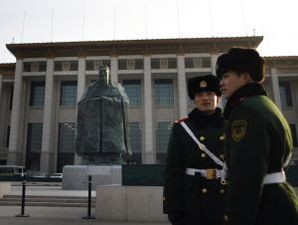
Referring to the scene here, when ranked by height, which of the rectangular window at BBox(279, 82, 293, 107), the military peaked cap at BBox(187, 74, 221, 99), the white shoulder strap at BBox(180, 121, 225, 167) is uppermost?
the rectangular window at BBox(279, 82, 293, 107)

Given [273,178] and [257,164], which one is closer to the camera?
[257,164]

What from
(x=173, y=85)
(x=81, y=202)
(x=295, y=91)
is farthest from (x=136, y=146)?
(x=81, y=202)

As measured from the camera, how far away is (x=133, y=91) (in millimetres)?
46719

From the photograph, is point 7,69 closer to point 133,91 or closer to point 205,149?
point 133,91

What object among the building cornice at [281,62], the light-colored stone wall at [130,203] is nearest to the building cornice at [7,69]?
the building cornice at [281,62]

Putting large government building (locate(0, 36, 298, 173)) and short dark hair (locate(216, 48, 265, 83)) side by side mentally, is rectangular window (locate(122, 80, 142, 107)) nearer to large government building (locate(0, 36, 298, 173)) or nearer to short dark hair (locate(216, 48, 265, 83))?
large government building (locate(0, 36, 298, 173))

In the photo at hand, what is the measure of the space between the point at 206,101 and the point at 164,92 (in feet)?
145

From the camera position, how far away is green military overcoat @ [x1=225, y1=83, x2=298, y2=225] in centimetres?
155

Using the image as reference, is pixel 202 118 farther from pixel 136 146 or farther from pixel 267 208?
pixel 136 146

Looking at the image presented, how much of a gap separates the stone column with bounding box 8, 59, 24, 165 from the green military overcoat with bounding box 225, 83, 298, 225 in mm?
46354

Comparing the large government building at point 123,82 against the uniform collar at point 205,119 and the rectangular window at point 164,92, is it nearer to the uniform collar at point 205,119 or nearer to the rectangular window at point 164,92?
the rectangular window at point 164,92

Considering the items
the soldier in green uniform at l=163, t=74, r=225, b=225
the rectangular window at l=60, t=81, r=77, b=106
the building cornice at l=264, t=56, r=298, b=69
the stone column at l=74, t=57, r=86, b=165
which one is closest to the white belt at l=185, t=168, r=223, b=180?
the soldier in green uniform at l=163, t=74, r=225, b=225

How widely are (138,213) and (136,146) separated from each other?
121ft

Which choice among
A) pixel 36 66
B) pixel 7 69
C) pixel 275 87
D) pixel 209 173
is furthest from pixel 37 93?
pixel 209 173
